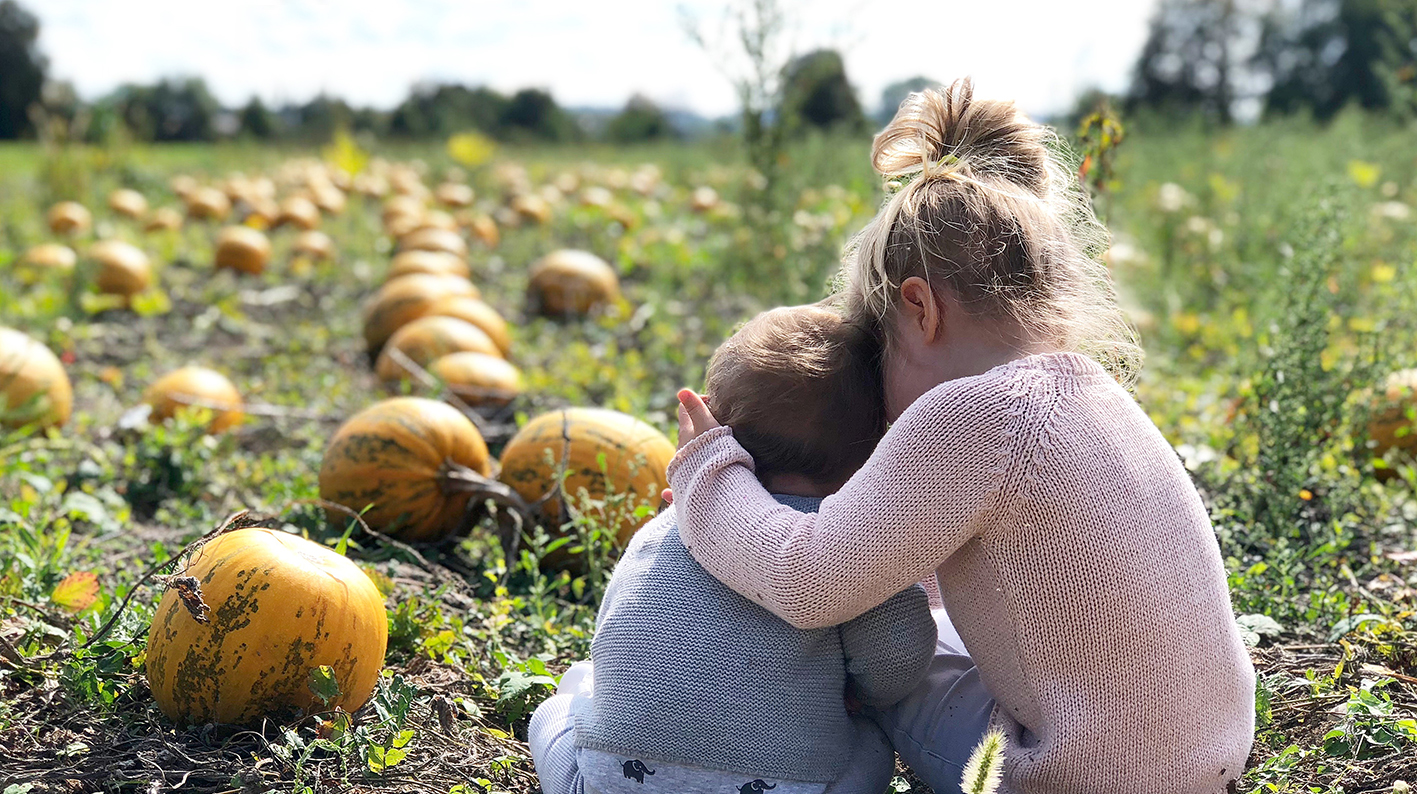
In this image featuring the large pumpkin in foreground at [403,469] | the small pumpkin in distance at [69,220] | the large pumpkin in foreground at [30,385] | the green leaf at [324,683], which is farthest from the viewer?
the small pumpkin in distance at [69,220]

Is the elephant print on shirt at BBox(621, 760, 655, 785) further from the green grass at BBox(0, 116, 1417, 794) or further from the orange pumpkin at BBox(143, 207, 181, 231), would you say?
the orange pumpkin at BBox(143, 207, 181, 231)

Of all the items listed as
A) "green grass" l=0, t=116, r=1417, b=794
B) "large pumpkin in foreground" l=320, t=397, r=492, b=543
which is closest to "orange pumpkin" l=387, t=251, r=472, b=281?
"green grass" l=0, t=116, r=1417, b=794

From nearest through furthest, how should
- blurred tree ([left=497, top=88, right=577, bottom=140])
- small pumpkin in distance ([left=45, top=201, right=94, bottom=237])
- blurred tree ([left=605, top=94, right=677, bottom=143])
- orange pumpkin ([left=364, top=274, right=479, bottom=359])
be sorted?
orange pumpkin ([left=364, top=274, right=479, bottom=359]), small pumpkin in distance ([left=45, top=201, right=94, bottom=237]), blurred tree ([left=605, top=94, right=677, bottom=143]), blurred tree ([left=497, top=88, right=577, bottom=140])

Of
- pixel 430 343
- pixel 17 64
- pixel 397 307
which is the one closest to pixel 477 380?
pixel 430 343

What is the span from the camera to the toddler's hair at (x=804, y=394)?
200 centimetres

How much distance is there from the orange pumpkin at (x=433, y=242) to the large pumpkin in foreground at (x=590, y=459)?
492cm

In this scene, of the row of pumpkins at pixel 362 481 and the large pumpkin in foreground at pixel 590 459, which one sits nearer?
the row of pumpkins at pixel 362 481

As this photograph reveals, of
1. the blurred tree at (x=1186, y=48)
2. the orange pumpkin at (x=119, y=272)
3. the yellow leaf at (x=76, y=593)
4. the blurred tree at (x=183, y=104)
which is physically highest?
the blurred tree at (x=1186, y=48)

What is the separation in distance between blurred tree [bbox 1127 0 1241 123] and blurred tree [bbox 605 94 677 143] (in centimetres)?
1305

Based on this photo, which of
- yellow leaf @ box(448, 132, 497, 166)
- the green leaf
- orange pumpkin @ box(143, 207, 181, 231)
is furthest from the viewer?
yellow leaf @ box(448, 132, 497, 166)

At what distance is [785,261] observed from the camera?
594cm

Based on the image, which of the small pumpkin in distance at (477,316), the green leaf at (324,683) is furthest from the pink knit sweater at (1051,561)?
the small pumpkin in distance at (477,316)

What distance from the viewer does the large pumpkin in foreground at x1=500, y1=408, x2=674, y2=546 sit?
3211mm

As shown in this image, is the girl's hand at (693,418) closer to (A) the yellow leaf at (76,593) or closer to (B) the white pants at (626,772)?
(B) the white pants at (626,772)
